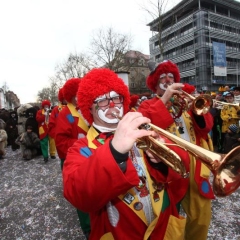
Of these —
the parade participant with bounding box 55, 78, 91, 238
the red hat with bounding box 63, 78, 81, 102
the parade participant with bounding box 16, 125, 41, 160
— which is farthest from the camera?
the parade participant with bounding box 16, 125, 41, 160

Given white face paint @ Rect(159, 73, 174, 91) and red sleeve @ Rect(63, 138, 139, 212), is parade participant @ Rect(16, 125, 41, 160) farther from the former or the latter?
red sleeve @ Rect(63, 138, 139, 212)

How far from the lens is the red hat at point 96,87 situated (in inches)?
66.1

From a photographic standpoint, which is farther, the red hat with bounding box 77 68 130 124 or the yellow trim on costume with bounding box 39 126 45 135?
the yellow trim on costume with bounding box 39 126 45 135

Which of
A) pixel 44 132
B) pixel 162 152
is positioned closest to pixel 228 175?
pixel 162 152

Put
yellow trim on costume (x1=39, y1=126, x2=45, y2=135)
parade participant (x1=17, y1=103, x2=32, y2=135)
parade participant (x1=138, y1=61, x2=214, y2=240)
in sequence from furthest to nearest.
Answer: parade participant (x1=17, y1=103, x2=32, y2=135) < yellow trim on costume (x1=39, y1=126, x2=45, y2=135) < parade participant (x1=138, y1=61, x2=214, y2=240)

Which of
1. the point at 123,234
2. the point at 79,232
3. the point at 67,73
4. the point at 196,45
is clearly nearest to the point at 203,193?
the point at 123,234

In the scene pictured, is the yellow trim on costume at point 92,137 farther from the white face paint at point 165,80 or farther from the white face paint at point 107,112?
the white face paint at point 165,80

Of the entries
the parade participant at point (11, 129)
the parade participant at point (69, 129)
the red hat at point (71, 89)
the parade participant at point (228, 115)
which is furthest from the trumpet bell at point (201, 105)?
the parade participant at point (11, 129)

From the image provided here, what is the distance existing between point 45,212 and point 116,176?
132 inches

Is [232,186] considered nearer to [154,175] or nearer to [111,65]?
[154,175]

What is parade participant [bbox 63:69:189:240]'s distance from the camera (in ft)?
3.37

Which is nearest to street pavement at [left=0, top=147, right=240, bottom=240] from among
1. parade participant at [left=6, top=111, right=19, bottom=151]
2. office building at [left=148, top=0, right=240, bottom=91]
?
parade participant at [left=6, top=111, right=19, bottom=151]

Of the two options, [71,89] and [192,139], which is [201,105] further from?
[71,89]

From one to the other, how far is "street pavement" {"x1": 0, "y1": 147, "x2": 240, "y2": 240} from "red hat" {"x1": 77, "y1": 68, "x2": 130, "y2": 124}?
7.23ft
